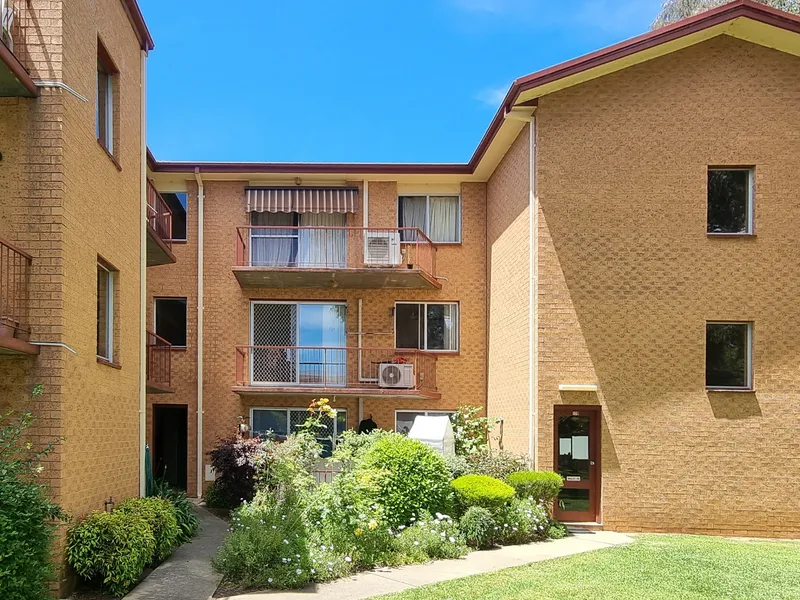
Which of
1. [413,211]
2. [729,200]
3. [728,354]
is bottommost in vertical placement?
[728,354]

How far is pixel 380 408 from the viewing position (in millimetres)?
18766

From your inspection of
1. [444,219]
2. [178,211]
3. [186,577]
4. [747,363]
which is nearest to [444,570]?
[186,577]

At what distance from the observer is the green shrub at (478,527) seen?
12039 mm

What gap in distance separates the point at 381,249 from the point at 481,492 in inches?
295

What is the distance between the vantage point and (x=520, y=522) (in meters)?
12.6

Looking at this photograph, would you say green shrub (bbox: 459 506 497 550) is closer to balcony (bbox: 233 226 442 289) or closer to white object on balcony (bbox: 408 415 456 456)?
white object on balcony (bbox: 408 415 456 456)

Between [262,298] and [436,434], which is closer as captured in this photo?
[436,434]

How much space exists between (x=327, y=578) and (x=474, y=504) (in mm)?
3459

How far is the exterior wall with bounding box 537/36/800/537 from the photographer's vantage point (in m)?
13.8

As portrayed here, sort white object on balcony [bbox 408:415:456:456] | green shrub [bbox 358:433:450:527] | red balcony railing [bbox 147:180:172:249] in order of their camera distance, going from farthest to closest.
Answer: white object on balcony [bbox 408:415:456:456] < red balcony railing [bbox 147:180:172:249] < green shrub [bbox 358:433:450:527]

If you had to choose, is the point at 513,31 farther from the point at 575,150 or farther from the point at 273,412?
the point at 273,412

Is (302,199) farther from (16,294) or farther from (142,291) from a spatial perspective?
(16,294)

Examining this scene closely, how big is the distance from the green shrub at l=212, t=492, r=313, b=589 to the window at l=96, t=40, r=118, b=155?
597cm

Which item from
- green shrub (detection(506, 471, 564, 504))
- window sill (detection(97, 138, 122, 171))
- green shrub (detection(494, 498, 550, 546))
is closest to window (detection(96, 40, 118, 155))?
window sill (detection(97, 138, 122, 171))
